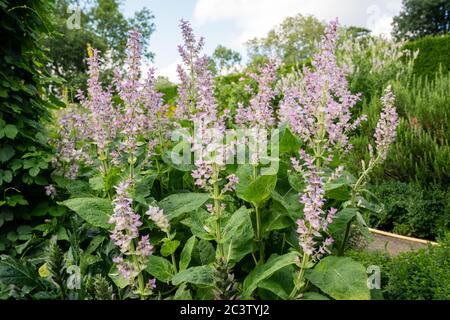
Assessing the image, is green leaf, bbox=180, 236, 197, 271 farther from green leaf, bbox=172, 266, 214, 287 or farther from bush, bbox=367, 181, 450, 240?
bush, bbox=367, 181, 450, 240

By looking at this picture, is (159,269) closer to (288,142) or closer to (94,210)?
(94,210)

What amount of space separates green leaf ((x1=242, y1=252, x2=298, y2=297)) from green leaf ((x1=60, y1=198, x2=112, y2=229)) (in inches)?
30.0

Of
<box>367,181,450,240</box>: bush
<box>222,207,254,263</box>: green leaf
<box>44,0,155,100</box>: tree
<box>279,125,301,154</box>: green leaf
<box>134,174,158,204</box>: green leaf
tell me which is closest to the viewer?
<box>222,207,254,263</box>: green leaf

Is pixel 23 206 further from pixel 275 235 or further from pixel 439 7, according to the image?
pixel 439 7

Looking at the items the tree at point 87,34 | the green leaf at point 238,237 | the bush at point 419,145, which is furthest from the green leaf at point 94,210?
the tree at point 87,34

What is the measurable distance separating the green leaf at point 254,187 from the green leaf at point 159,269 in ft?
1.65

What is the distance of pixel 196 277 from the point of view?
1.94 m

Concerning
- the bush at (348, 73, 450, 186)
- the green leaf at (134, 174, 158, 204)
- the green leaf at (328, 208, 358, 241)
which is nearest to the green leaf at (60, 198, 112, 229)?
the green leaf at (134, 174, 158, 204)

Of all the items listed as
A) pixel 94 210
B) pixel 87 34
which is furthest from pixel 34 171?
pixel 87 34

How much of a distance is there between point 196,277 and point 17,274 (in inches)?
42.8

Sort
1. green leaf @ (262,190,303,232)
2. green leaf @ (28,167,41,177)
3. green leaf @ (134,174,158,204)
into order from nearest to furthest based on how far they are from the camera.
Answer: green leaf @ (262,190,303,232) → green leaf @ (134,174,158,204) → green leaf @ (28,167,41,177)

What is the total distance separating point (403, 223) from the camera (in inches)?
207

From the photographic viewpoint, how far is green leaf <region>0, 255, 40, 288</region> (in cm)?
236

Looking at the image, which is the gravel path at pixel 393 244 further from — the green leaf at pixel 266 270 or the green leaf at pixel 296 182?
the green leaf at pixel 266 270
